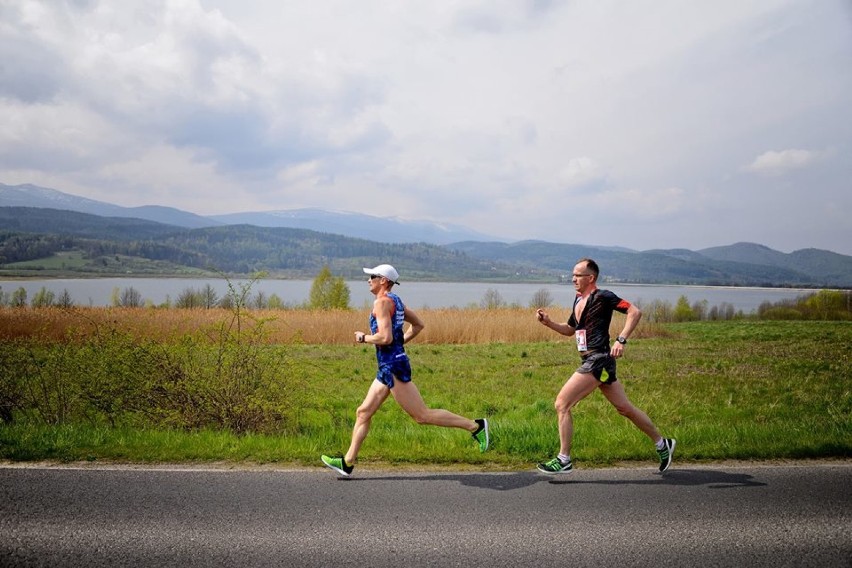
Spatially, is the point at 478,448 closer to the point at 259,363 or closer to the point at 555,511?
the point at 555,511

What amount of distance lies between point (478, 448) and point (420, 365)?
1029 centimetres

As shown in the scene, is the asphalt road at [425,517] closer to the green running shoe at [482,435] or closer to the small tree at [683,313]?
the green running shoe at [482,435]

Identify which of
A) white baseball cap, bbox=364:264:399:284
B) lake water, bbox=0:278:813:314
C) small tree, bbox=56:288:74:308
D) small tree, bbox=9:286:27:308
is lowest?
lake water, bbox=0:278:813:314

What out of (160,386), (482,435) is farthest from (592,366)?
(160,386)

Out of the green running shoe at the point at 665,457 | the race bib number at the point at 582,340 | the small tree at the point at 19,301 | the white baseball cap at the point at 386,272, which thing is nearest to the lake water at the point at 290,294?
the small tree at the point at 19,301

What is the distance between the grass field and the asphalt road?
59 centimetres

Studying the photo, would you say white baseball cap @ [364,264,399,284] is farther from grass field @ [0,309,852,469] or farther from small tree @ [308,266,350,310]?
small tree @ [308,266,350,310]

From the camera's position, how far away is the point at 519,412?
10.1 metres

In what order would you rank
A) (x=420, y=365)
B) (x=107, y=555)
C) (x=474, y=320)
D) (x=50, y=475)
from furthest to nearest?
(x=474, y=320), (x=420, y=365), (x=50, y=475), (x=107, y=555)

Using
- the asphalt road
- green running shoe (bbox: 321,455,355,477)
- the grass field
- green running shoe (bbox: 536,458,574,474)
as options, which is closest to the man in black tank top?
green running shoe (bbox: 536,458,574,474)

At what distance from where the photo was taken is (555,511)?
4660 millimetres

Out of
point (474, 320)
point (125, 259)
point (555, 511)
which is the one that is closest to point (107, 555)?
point (555, 511)

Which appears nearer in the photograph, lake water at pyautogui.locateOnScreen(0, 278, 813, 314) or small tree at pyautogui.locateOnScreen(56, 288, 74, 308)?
small tree at pyautogui.locateOnScreen(56, 288, 74, 308)

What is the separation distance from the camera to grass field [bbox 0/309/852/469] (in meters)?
6.46
